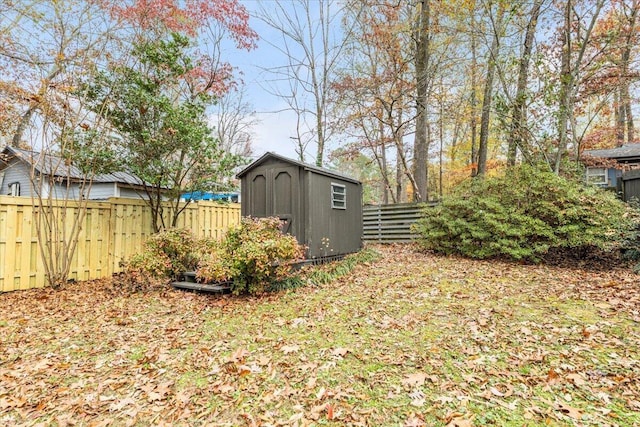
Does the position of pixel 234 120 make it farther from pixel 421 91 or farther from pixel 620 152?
pixel 620 152

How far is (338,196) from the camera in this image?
27.5ft

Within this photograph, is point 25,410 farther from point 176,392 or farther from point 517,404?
point 517,404

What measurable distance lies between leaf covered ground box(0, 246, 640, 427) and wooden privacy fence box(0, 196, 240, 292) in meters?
0.53

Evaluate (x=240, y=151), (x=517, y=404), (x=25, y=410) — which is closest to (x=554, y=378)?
(x=517, y=404)

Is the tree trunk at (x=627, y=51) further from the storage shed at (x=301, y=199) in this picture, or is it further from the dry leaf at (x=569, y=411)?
the dry leaf at (x=569, y=411)

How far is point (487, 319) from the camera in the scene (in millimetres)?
4023

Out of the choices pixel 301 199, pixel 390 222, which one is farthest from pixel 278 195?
pixel 390 222

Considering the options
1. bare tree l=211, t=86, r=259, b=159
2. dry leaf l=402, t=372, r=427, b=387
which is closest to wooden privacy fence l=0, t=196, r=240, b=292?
dry leaf l=402, t=372, r=427, b=387

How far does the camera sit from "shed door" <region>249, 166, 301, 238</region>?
709cm

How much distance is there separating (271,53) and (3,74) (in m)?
8.63

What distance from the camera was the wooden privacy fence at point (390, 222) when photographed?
1099 cm

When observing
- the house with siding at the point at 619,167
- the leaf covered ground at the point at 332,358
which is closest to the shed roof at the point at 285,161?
the leaf covered ground at the point at 332,358

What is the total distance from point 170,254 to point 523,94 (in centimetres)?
914

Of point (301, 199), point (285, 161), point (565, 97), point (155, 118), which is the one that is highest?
point (565, 97)
